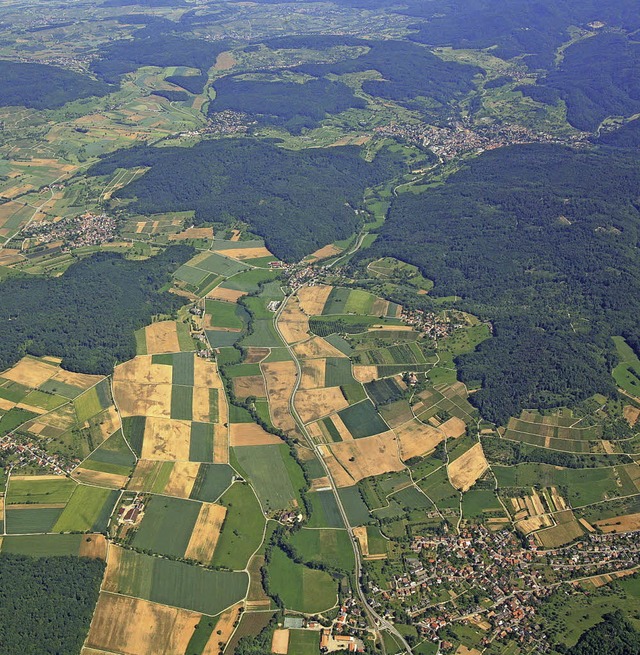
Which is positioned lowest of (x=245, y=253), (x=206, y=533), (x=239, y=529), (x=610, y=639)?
(x=245, y=253)

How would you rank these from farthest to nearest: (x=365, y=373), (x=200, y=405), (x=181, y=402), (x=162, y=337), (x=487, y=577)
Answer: (x=162, y=337) → (x=365, y=373) → (x=181, y=402) → (x=200, y=405) → (x=487, y=577)

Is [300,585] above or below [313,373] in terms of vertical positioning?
above

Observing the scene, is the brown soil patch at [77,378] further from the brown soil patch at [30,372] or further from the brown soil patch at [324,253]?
the brown soil patch at [324,253]

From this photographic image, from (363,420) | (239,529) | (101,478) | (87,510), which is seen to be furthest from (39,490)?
(363,420)

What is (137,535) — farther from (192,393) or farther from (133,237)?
(133,237)

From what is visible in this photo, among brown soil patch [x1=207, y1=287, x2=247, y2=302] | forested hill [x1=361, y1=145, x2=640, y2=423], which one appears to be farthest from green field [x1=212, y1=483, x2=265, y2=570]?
brown soil patch [x1=207, y1=287, x2=247, y2=302]

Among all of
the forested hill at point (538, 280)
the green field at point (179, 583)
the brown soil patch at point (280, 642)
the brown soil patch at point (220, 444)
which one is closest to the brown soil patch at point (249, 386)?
the brown soil patch at point (220, 444)

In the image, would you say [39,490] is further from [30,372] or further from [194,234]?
[194,234]
